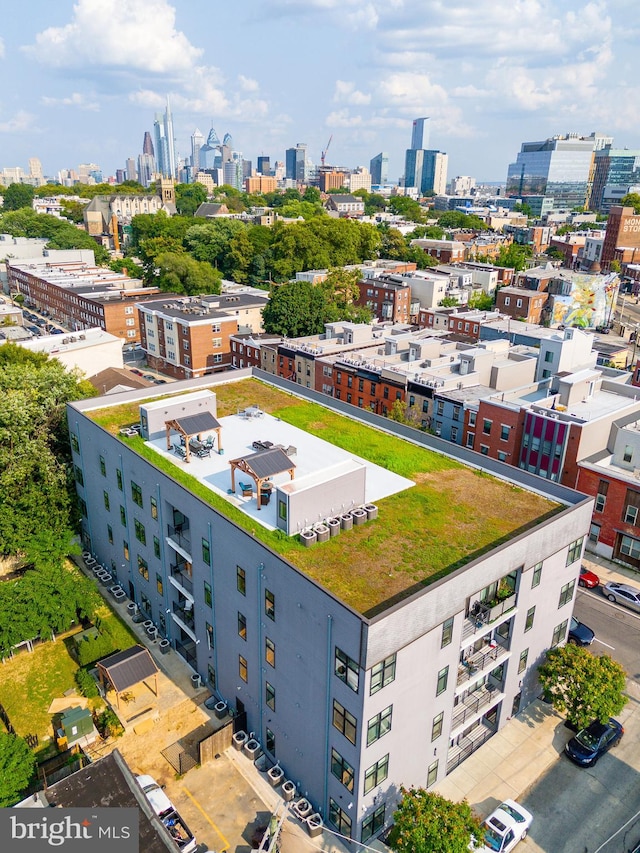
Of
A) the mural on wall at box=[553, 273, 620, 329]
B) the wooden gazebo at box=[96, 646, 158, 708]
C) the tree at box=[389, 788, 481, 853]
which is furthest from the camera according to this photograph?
the mural on wall at box=[553, 273, 620, 329]

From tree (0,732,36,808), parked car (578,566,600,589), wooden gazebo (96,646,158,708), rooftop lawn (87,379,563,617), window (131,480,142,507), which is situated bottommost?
parked car (578,566,600,589)

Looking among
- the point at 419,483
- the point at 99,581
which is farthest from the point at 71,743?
Answer: the point at 419,483

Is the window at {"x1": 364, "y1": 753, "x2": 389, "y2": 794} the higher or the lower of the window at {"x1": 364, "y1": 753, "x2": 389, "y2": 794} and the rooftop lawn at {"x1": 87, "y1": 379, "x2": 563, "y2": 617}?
the lower

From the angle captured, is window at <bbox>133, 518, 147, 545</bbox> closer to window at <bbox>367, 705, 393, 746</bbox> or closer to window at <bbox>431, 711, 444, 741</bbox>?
window at <bbox>367, 705, 393, 746</bbox>

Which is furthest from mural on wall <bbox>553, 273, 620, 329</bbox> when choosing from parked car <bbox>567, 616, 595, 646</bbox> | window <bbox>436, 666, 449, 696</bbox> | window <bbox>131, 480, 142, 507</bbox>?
window <bbox>436, 666, 449, 696</bbox>

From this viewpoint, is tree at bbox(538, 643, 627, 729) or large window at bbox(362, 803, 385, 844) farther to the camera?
tree at bbox(538, 643, 627, 729)

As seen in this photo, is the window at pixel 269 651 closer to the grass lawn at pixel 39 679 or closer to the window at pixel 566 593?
the grass lawn at pixel 39 679

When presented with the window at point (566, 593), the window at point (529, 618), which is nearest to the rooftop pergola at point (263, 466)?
the window at point (529, 618)
